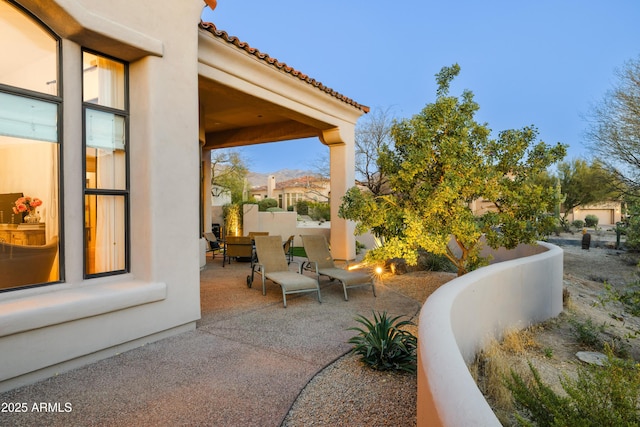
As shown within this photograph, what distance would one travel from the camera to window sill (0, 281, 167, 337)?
3469mm

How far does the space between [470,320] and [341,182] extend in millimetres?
7229

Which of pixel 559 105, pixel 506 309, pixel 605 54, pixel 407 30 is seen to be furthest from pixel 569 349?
pixel 559 105

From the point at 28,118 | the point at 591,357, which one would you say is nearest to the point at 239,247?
the point at 28,118

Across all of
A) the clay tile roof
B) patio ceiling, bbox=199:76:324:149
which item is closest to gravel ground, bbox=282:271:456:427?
the clay tile roof

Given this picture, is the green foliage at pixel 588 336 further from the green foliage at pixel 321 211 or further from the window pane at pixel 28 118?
the green foliage at pixel 321 211

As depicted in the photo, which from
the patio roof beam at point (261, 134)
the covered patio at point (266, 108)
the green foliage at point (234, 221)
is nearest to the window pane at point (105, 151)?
the covered patio at point (266, 108)

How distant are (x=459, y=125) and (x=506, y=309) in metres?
3.22

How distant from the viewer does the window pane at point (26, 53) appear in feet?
13.0

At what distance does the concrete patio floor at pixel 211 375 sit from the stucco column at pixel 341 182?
16.4 feet

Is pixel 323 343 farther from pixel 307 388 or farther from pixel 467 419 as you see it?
pixel 467 419

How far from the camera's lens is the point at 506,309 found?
217 inches

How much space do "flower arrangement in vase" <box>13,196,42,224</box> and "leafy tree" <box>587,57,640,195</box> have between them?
19.0 m

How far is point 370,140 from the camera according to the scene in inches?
727

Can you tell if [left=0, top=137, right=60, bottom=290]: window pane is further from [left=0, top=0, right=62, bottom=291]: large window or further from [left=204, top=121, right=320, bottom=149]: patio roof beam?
[left=204, top=121, right=320, bottom=149]: patio roof beam
